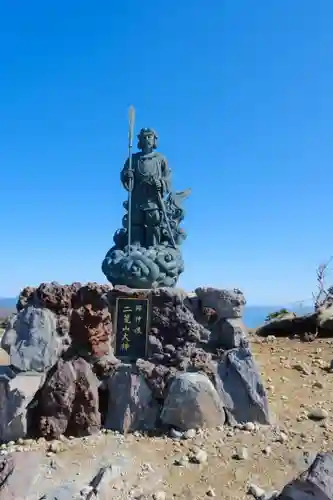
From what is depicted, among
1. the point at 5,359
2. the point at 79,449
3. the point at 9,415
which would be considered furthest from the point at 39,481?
the point at 5,359

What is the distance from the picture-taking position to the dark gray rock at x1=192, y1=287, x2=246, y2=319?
5.41m

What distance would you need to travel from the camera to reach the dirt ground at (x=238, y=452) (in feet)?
13.2

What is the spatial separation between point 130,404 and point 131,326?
0.90 meters

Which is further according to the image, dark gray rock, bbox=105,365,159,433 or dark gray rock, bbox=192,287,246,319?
dark gray rock, bbox=192,287,246,319

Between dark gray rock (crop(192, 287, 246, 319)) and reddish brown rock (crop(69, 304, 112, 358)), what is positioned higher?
dark gray rock (crop(192, 287, 246, 319))

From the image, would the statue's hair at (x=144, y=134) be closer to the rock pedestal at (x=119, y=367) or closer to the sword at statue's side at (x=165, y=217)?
the sword at statue's side at (x=165, y=217)

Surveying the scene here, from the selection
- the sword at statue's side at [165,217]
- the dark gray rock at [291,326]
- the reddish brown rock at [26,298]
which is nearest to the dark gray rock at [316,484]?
the reddish brown rock at [26,298]

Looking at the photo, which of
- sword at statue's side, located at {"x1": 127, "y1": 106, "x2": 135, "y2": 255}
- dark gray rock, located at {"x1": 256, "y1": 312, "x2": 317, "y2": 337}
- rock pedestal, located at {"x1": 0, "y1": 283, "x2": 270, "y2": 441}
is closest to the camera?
rock pedestal, located at {"x1": 0, "y1": 283, "x2": 270, "y2": 441}

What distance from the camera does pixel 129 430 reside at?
4965mm

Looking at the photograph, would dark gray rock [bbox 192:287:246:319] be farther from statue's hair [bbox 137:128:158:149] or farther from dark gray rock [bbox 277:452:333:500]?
statue's hair [bbox 137:128:158:149]

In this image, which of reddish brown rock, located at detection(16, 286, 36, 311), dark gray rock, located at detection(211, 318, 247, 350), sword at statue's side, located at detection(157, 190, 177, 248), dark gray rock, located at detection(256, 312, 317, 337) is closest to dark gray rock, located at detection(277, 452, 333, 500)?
dark gray rock, located at detection(211, 318, 247, 350)

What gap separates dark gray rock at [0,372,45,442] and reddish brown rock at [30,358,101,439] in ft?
0.47

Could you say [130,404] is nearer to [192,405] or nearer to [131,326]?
[192,405]

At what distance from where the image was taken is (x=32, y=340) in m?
5.21
